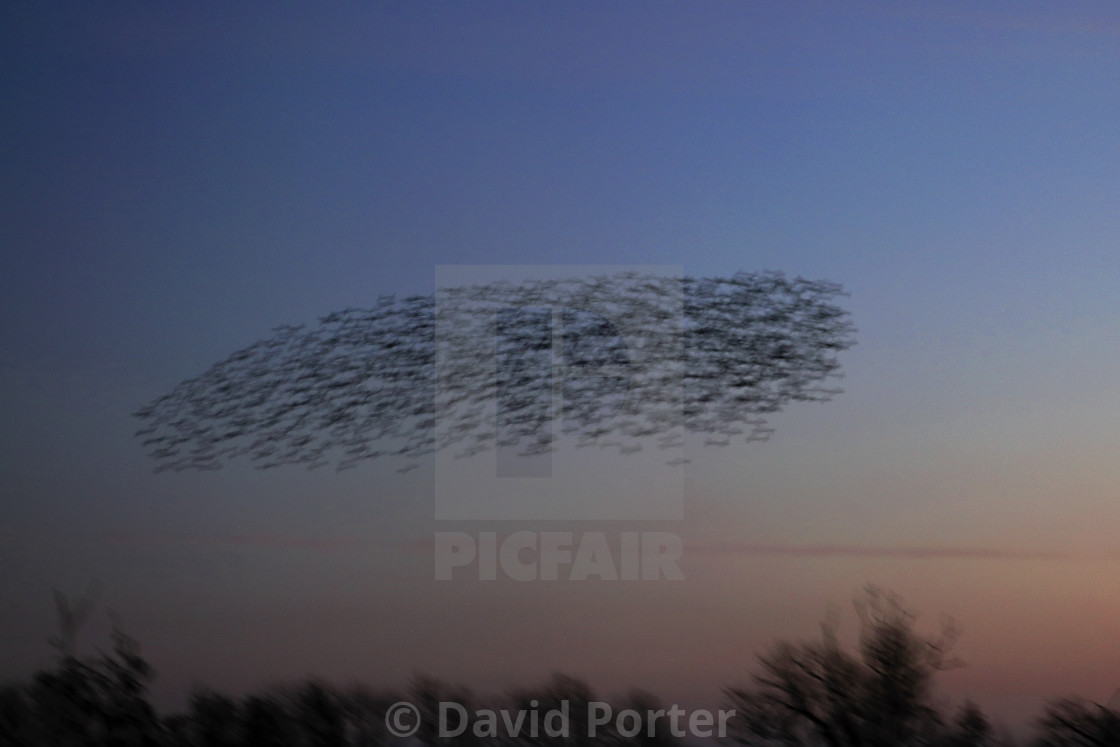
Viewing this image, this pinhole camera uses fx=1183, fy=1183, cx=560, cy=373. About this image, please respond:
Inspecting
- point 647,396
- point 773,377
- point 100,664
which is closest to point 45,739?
point 100,664

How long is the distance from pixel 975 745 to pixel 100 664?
625 centimetres

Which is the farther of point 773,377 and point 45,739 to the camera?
point 773,377

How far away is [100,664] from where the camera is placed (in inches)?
328

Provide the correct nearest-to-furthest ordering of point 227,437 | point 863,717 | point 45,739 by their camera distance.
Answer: point 45,739 < point 863,717 < point 227,437

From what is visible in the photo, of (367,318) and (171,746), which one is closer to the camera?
(171,746)

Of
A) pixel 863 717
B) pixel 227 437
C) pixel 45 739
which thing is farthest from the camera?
pixel 227 437

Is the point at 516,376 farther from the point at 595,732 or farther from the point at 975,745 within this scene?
the point at 975,745

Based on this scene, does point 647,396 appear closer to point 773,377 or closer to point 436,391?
point 773,377

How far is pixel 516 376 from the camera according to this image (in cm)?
879

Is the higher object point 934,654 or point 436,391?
point 436,391

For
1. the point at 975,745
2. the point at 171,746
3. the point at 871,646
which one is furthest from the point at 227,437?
the point at 975,745

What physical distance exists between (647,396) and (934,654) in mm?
2720

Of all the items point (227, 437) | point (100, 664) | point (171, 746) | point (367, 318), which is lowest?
point (171, 746)

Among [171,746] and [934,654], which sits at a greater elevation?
[934,654]
